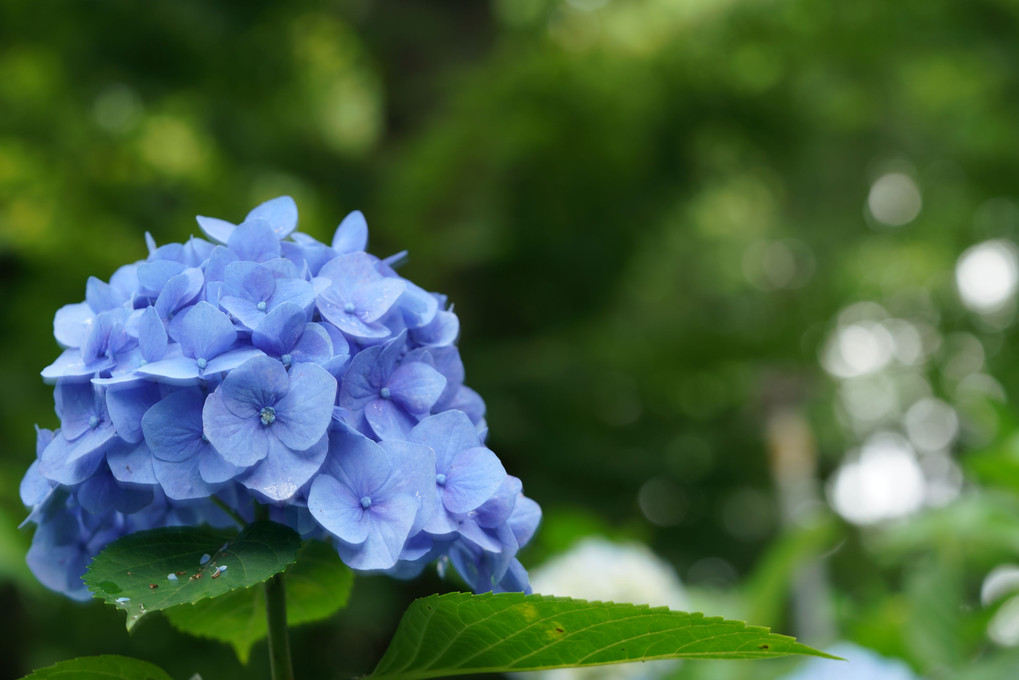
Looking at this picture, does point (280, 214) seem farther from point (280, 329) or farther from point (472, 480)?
point (472, 480)

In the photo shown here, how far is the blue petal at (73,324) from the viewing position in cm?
77

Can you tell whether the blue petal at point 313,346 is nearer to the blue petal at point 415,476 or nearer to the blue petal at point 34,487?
the blue petal at point 415,476

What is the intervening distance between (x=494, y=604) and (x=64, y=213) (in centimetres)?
384

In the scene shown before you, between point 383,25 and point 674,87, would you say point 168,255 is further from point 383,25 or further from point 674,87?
point 383,25

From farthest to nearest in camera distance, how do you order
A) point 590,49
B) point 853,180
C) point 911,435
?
point 911,435 < point 853,180 < point 590,49

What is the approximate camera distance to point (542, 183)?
192 inches

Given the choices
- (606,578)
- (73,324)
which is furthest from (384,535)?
(606,578)

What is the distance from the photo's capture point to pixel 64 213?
3.90 metres

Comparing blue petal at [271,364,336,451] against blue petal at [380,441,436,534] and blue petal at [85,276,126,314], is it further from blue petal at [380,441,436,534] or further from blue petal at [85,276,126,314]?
blue petal at [85,276,126,314]

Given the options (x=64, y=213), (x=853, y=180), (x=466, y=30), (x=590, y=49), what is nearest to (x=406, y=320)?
(x=64, y=213)

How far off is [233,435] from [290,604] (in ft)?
1.05

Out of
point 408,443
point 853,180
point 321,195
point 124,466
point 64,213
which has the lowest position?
point 124,466

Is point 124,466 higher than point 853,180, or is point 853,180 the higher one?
point 853,180

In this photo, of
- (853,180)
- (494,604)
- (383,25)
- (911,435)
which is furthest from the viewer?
(911,435)
